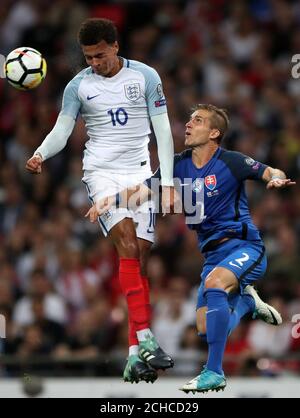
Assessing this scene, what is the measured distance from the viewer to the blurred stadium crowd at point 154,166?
42.6ft

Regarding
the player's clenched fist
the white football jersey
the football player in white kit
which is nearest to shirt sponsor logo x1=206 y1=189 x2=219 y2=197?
the football player in white kit

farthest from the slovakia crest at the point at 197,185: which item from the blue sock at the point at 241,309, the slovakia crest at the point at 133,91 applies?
the blue sock at the point at 241,309

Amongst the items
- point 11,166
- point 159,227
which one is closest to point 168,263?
point 159,227

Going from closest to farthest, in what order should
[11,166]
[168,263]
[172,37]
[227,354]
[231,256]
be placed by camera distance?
[231,256] < [227,354] < [168,263] < [11,166] < [172,37]

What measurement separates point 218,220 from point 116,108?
1151 mm

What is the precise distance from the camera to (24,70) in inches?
364

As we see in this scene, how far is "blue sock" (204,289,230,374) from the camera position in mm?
8836

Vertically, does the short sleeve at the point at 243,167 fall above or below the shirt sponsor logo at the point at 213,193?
above

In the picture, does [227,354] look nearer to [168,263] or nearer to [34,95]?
[168,263]

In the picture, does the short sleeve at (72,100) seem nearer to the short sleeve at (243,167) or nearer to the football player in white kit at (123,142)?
the football player in white kit at (123,142)

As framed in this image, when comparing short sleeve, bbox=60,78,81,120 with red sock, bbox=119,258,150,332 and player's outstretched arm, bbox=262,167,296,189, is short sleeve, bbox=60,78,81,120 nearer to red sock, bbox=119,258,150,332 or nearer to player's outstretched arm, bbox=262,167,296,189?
red sock, bbox=119,258,150,332

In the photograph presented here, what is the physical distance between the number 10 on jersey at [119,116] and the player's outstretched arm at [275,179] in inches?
45.0

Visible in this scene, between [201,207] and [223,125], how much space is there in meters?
0.70

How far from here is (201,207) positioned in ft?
30.4
